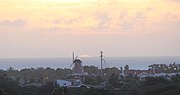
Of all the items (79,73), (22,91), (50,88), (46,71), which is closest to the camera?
(22,91)

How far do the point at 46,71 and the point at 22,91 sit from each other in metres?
29.6

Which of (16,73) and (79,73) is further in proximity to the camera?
(16,73)

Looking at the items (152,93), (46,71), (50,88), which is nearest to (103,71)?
(46,71)

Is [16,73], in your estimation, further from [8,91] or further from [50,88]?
[8,91]

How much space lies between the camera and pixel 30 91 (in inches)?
1948

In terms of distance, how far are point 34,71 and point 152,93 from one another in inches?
1409

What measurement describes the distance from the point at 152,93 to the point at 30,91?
1193 centimetres

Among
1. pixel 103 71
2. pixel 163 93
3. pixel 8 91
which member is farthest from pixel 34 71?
pixel 163 93

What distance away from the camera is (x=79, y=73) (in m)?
69.4

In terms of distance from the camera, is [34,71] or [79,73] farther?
[34,71]

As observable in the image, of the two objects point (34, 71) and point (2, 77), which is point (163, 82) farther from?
point (34, 71)

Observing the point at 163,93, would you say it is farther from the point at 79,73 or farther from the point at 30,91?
the point at 79,73

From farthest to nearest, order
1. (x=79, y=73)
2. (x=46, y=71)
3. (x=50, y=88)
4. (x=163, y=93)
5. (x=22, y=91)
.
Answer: (x=46, y=71) → (x=79, y=73) → (x=50, y=88) → (x=22, y=91) → (x=163, y=93)

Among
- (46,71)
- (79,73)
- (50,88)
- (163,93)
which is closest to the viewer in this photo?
(163,93)
